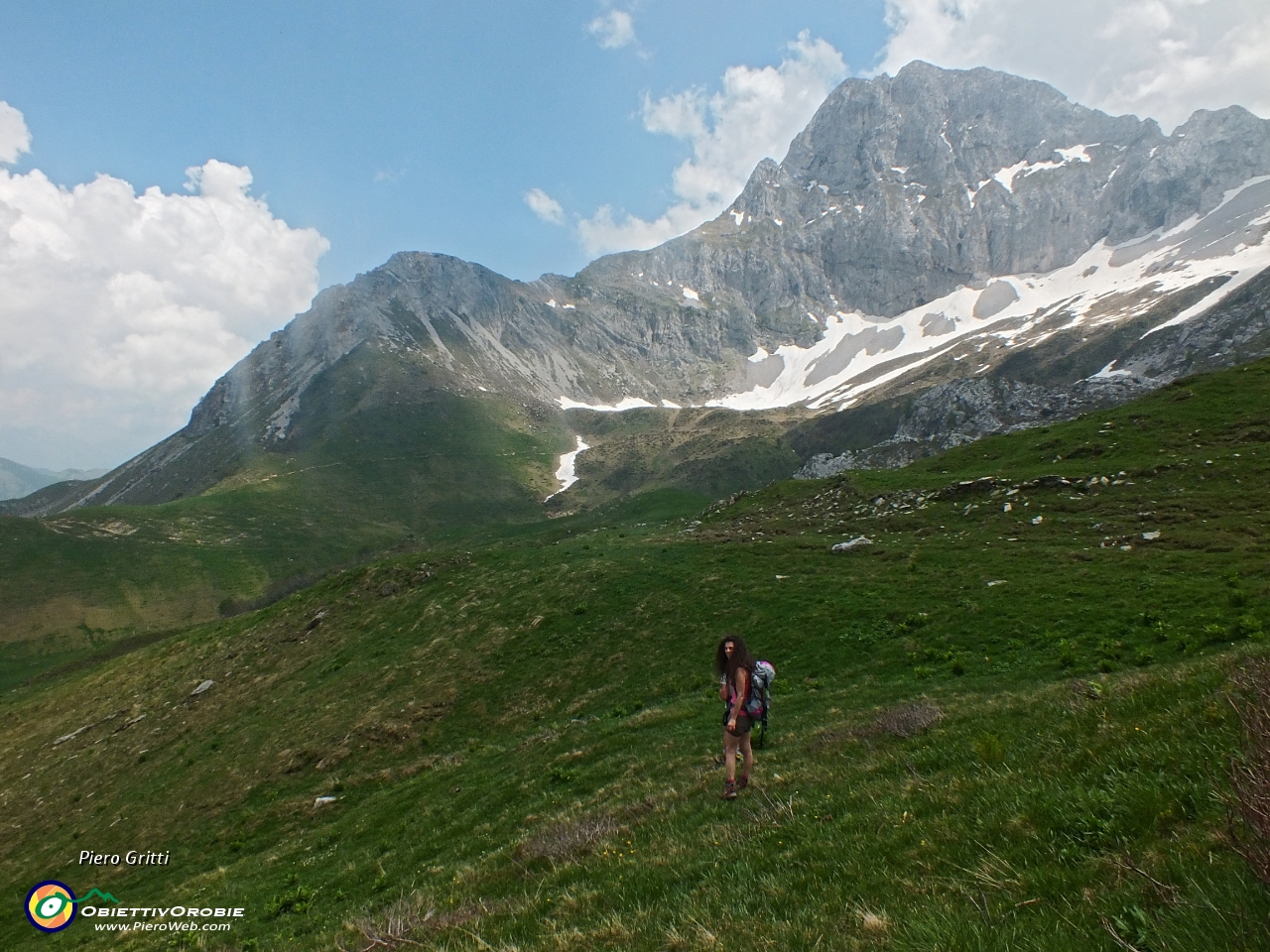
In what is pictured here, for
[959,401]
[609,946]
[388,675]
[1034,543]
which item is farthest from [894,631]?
[959,401]

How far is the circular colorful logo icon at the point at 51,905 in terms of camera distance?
742 inches

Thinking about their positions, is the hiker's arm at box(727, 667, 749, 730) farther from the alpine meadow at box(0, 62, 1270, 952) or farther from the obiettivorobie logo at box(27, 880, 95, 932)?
the obiettivorobie logo at box(27, 880, 95, 932)

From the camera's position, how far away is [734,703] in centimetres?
1179

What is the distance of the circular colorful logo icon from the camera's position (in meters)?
18.8

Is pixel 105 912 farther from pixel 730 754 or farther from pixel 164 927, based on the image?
pixel 730 754

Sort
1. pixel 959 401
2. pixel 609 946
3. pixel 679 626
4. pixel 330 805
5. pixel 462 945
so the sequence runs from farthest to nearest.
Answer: pixel 959 401
pixel 679 626
pixel 330 805
pixel 462 945
pixel 609 946

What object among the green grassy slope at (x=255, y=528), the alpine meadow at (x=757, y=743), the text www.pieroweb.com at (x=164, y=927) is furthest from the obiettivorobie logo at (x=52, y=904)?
the green grassy slope at (x=255, y=528)

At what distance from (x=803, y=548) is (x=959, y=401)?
13235cm

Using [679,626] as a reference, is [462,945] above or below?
above

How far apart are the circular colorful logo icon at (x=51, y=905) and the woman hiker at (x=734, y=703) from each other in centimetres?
2296

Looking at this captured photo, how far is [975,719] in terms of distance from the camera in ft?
37.6

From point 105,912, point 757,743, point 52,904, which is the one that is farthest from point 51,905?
point 757,743

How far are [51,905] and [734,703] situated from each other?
27476 mm

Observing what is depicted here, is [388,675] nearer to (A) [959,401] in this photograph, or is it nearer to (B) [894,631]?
(B) [894,631]
